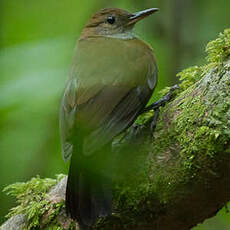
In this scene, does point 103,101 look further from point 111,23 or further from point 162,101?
point 111,23

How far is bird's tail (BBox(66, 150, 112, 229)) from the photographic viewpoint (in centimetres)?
261

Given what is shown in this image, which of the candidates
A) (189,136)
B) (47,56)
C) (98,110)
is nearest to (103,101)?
(98,110)

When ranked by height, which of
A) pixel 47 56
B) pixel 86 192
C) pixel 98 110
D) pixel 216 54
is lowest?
pixel 86 192

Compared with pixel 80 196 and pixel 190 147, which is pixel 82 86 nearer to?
pixel 80 196

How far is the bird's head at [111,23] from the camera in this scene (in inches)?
175

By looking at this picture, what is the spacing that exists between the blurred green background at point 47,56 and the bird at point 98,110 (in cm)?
36

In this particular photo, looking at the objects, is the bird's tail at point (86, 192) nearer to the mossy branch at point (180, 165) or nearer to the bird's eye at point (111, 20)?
the mossy branch at point (180, 165)

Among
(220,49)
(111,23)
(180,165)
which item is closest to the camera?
(180,165)

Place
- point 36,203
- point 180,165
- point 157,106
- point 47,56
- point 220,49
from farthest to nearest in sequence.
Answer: point 47,56 → point 36,203 → point 157,106 → point 220,49 → point 180,165

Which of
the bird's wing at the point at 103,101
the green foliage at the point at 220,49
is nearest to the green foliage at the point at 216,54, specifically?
the green foliage at the point at 220,49

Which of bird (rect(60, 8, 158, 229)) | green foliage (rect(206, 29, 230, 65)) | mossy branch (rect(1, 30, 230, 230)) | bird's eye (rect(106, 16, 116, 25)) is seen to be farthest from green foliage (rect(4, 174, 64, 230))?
bird's eye (rect(106, 16, 116, 25))

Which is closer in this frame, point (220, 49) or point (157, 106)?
point (220, 49)

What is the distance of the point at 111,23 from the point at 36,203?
2053 mm

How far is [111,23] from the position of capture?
14.8 feet
